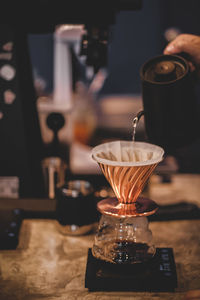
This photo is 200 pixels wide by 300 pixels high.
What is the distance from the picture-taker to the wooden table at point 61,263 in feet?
3.62

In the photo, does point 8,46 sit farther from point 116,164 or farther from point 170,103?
point 116,164

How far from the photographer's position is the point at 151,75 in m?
1.30

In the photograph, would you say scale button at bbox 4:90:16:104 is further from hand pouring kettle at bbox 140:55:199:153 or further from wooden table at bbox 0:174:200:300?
hand pouring kettle at bbox 140:55:199:153

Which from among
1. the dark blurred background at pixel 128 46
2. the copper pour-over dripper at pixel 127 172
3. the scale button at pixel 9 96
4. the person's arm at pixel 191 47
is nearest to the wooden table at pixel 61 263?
the copper pour-over dripper at pixel 127 172

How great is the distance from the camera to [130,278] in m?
1.11

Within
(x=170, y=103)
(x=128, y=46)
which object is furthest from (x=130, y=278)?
(x=128, y=46)

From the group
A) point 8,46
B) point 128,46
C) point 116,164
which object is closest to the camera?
point 116,164

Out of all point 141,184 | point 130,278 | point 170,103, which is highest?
point 170,103

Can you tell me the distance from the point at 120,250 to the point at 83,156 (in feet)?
5.37

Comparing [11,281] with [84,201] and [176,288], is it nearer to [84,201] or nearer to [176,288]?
[84,201]

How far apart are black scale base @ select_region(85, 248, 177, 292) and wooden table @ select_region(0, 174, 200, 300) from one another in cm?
2

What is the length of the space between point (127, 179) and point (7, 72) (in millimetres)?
893

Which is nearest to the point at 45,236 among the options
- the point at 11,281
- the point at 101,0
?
the point at 11,281

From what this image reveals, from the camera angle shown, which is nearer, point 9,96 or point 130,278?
point 130,278
